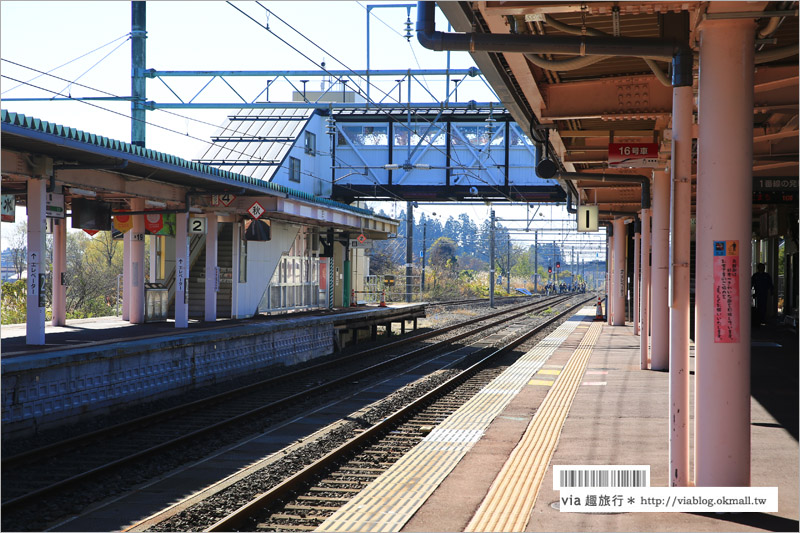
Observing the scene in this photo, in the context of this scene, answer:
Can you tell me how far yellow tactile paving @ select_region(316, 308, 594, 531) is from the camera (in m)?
6.00

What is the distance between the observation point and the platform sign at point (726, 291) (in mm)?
5656

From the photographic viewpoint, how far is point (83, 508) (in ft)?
23.0

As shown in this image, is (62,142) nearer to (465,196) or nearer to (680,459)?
Answer: (680,459)

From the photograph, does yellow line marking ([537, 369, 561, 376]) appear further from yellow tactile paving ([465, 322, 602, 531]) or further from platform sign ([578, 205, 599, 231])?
platform sign ([578, 205, 599, 231])

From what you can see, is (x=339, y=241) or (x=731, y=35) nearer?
(x=731, y=35)

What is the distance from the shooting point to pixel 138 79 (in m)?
18.2

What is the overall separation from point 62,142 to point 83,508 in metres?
6.32

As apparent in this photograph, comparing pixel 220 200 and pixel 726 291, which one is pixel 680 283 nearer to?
pixel 726 291

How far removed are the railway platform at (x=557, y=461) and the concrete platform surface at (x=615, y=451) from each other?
0.03 ft

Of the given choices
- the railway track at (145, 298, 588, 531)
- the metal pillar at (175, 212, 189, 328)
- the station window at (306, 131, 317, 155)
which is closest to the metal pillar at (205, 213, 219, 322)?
the metal pillar at (175, 212, 189, 328)

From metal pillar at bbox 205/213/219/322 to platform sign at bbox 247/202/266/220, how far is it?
3.14ft

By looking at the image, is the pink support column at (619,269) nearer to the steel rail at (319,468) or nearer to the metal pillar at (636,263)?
the metal pillar at (636,263)

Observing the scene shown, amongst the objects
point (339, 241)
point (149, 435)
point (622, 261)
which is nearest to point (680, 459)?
point (149, 435)

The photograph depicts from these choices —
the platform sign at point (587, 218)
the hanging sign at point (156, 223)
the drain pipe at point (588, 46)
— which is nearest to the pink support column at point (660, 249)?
the platform sign at point (587, 218)
